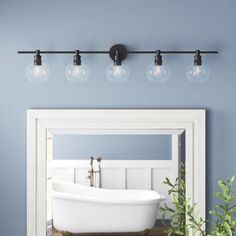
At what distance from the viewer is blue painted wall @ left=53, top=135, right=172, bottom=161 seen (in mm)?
2928

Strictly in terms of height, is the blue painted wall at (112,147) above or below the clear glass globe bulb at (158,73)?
below

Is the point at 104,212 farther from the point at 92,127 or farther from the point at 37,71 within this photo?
the point at 37,71

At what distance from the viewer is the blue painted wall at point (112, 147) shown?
2.93 metres

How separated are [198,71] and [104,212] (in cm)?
99

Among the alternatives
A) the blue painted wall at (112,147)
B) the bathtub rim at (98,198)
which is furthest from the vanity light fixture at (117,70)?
the bathtub rim at (98,198)

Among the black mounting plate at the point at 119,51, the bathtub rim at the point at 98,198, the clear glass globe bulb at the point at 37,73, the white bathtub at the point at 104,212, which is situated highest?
the black mounting plate at the point at 119,51

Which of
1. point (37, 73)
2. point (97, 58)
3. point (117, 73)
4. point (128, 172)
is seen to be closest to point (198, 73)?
point (117, 73)

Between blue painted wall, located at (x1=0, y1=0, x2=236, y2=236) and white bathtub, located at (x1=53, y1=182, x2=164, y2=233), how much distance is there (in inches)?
9.2

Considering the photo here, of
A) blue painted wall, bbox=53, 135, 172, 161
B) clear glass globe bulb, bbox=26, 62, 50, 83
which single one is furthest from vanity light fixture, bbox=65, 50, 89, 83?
blue painted wall, bbox=53, 135, 172, 161

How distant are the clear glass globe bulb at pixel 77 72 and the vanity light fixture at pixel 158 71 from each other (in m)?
0.36

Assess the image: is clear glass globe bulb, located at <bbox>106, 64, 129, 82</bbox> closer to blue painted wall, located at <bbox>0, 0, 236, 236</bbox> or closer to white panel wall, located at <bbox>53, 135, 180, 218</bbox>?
blue painted wall, located at <bbox>0, 0, 236, 236</bbox>

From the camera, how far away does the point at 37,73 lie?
274 cm

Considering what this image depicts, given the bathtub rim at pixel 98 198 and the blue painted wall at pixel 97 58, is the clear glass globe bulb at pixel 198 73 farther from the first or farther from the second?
the bathtub rim at pixel 98 198

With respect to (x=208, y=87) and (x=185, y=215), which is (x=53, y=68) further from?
(x=185, y=215)
